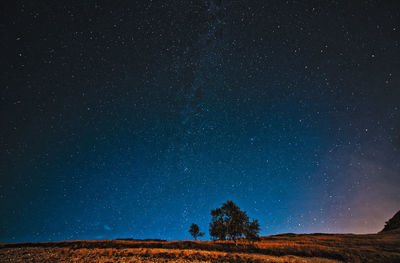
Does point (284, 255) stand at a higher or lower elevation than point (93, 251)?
lower

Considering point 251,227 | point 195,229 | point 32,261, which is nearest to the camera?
point 32,261

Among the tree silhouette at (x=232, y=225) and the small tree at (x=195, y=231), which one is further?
the small tree at (x=195, y=231)

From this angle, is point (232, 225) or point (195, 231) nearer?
point (232, 225)

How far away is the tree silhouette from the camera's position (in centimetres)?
3309

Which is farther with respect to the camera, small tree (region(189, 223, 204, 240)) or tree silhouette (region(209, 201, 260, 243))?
small tree (region(189, 223, 204, 240))

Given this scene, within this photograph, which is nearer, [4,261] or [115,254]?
[4,261]

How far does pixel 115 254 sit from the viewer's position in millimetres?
23438

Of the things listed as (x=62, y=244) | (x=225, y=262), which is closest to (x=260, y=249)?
(x=225, y=262)

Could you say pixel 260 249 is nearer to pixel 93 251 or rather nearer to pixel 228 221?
pixel 228 221

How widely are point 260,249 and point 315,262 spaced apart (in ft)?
25.5

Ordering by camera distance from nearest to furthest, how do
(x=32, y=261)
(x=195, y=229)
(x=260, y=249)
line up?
(x=32, y=261)
(x=260, y=249)
(x=195, y=229)

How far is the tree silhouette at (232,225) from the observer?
33094mm

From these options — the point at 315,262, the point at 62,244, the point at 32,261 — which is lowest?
the point at 315,262

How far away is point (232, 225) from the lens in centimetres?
3406
